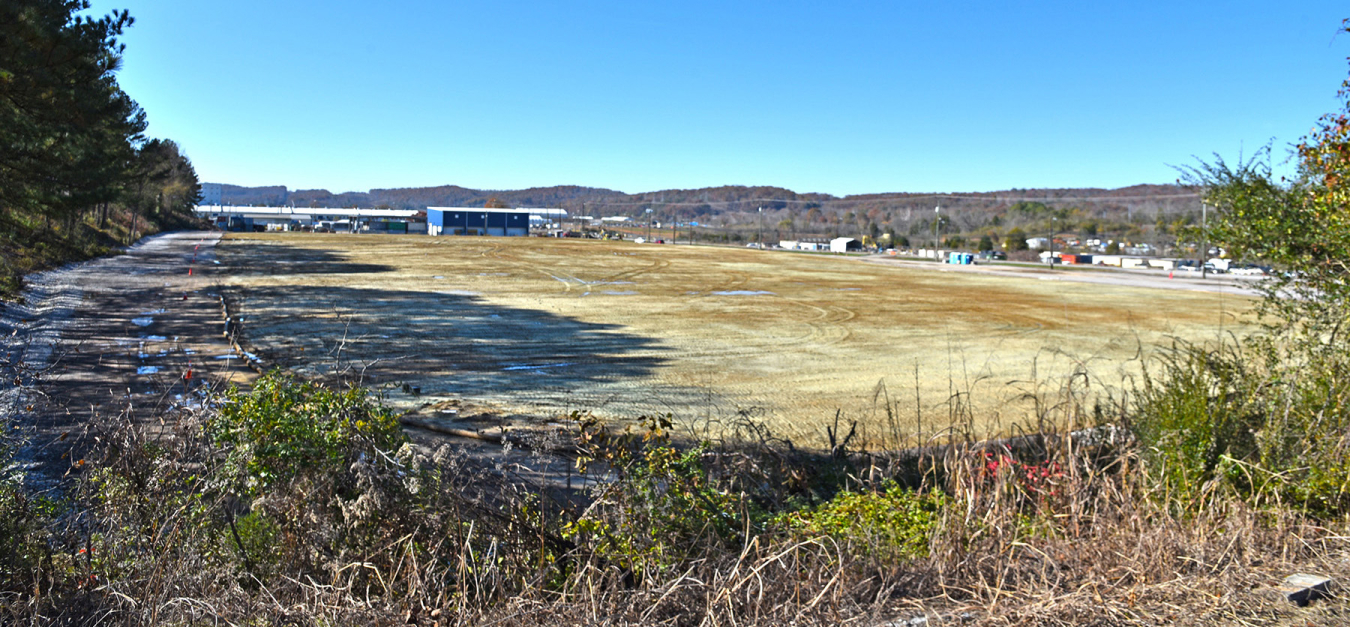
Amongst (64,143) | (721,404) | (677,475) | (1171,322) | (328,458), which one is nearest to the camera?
(328,458)

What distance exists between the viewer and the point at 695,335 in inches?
796

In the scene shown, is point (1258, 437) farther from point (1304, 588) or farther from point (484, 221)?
point (484, 221)

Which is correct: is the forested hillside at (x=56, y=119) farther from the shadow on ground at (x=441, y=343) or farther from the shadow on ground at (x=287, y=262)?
the shadow on ground at (x=287, y=262)

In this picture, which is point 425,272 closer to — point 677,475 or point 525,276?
point 525,276

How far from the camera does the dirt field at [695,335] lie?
12648 mm

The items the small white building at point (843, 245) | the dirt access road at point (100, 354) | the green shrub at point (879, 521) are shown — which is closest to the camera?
the green shrub at point (879, 521)

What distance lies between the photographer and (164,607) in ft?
12.2

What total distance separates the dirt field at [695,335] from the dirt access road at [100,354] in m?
1.21

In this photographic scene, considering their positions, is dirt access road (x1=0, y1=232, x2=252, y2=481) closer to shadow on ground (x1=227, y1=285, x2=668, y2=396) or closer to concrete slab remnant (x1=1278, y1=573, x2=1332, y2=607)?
shadow on ground (x1=227, y1=285, x2=668, y2=396)

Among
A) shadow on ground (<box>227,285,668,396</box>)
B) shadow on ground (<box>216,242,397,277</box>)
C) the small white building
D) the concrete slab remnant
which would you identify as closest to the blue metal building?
the small white building

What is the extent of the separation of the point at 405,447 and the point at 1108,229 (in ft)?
478

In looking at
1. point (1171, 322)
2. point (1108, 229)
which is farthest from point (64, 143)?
point (1108, 229)

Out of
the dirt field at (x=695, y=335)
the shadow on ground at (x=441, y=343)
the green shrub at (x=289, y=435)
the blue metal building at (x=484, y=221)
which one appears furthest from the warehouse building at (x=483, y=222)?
the green shrub at (x=289, y=435)

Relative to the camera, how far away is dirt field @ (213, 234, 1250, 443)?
498 inches
